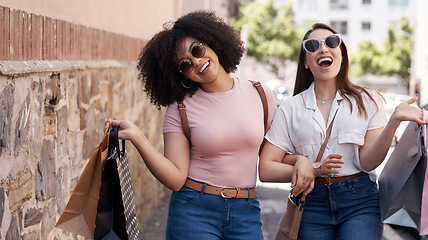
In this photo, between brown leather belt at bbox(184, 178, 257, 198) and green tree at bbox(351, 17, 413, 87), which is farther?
green tree at bbox(351, 17, 413, 87)

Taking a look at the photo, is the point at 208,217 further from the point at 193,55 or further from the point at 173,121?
the point at 193,55

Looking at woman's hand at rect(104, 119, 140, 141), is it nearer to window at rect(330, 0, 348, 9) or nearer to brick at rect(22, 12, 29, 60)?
brick at rect(22, 12, 29, 60)

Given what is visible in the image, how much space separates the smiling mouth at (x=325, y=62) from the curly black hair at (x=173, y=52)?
47 cm

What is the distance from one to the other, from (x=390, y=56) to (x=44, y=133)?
155 feet

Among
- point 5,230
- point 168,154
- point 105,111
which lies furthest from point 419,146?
point 105,111

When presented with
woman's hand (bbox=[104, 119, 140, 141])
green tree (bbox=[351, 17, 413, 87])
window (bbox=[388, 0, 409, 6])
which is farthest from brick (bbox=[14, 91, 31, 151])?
window (bbox=[388, 0, 409, 6])

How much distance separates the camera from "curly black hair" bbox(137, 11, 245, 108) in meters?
3.33

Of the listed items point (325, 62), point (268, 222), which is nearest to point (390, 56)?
point (268, 222)

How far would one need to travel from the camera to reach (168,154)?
3.22m

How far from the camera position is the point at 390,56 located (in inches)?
1919

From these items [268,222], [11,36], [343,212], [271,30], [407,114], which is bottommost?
[268,222]

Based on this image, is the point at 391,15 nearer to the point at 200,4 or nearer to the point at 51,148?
the point at 200,4

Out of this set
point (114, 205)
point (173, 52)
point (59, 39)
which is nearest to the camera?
point (114, 205)

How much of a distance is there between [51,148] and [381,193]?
1857mm
